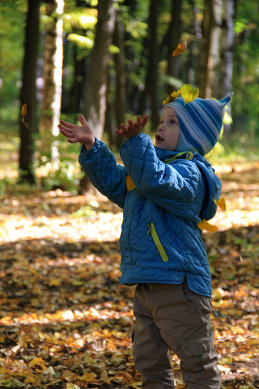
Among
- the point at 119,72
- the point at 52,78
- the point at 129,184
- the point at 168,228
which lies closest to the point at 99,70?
the point at 52,78

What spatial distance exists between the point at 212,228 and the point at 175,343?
66 centimetres

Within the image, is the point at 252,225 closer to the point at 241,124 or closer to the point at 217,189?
the point at 217,189

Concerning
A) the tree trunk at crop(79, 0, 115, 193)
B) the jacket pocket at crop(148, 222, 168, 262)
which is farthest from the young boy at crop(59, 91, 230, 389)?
the tree trunk at crop(79, 0, 115, 193)

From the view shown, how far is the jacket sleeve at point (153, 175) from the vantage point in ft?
8.11

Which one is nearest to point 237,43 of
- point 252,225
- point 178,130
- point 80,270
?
point 252,225

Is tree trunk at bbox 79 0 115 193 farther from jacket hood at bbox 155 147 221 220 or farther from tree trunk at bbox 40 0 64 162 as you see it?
jacket hood at bbox 155 147 221 220

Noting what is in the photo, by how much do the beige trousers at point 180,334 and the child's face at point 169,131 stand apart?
0.78m

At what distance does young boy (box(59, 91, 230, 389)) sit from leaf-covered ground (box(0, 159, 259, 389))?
98 cm

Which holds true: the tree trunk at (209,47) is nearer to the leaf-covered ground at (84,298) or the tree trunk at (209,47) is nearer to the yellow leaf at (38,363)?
the leaf-covered ground at (84,298)

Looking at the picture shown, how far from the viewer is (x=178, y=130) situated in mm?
2828

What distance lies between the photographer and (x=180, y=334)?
2693 millimetres

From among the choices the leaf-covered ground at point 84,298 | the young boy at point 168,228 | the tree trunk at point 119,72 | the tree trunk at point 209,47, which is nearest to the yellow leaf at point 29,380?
the leaf-covered ground at point 84,298

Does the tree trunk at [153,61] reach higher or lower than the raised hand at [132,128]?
higher

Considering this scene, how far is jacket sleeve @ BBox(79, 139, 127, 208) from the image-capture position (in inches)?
112
